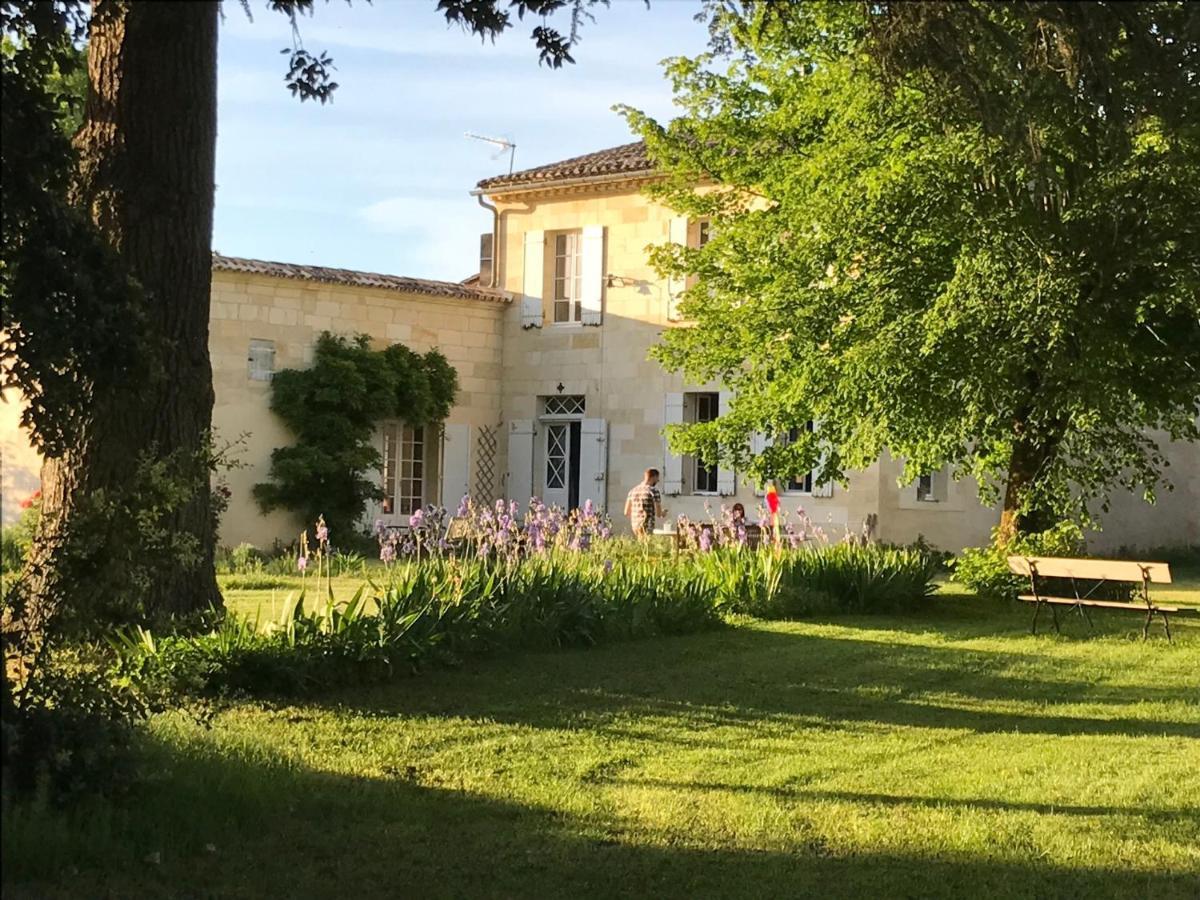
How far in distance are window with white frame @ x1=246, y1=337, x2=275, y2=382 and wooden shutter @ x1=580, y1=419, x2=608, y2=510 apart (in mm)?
5377

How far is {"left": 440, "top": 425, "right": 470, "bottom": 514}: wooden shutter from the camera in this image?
23.3 metres

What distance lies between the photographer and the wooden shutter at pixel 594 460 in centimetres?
2322

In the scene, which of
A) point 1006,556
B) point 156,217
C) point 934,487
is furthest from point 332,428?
point 156,217

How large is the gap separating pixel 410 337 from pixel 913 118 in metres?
12.0

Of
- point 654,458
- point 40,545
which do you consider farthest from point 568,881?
point 654,458

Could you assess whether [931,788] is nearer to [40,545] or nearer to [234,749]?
[234,749]

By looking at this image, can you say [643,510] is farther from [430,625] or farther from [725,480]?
[430,625]

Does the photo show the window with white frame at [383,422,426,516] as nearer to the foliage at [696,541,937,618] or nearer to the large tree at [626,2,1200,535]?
the large tree at [626,2,1200,535]

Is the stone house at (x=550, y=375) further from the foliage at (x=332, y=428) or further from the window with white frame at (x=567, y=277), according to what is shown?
the foliage at (x=332, y=428)

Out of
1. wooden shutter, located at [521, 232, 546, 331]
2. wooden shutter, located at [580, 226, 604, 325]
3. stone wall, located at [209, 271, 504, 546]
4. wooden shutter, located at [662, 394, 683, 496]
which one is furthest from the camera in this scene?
wooden shutter, located at [521, 232, 546, 331]

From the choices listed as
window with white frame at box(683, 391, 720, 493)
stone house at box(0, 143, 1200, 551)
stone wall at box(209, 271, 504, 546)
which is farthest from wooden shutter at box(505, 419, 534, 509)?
window with white frame at box(683, 391, 720, 493)

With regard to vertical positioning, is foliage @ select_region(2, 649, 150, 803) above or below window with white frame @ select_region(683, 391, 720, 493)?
below

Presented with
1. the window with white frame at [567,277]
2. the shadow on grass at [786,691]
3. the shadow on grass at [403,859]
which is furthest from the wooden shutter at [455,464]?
the shadow on grass at [403,859]

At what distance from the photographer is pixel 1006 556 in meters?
15.0
